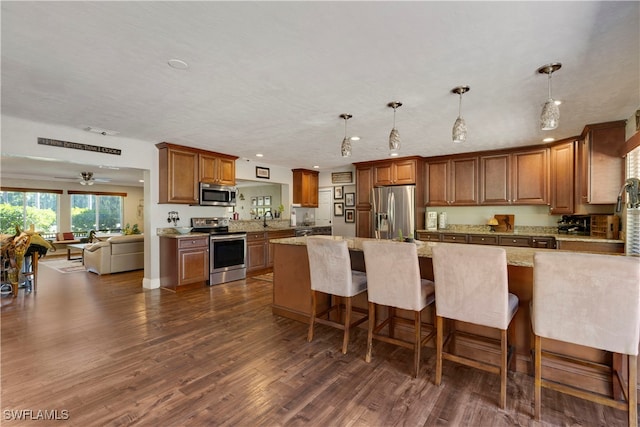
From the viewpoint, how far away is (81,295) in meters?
4.49

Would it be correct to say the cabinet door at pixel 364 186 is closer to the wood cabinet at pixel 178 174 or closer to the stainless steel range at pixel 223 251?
the stainless steel range at pixel 223 251

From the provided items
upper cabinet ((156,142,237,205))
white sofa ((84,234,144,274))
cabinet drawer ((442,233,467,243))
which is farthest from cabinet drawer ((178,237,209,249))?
Answer: cabinet drawer ((442,233,467,243))

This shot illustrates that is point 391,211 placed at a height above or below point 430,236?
above

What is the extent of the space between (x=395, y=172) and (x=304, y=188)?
2353 mm

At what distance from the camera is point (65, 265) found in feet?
23.3

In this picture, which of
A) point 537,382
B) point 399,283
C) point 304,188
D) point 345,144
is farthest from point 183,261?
point 537,382

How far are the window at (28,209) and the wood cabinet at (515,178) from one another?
37.8 ft

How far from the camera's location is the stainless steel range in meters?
5.11

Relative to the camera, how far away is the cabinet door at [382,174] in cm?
593

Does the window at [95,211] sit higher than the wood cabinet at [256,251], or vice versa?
the window at [95,211]

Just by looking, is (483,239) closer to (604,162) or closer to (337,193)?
(604,162)

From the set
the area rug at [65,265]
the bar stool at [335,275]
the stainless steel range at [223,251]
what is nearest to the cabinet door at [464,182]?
the bar stool at [335,275]

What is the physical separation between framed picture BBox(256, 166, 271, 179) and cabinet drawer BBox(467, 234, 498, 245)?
4.25m

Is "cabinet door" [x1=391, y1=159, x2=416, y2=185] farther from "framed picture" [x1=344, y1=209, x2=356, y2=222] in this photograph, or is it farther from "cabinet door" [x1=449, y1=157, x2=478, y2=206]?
"framed picture" [x1=344, y1=209, x2=356, y2=222]
